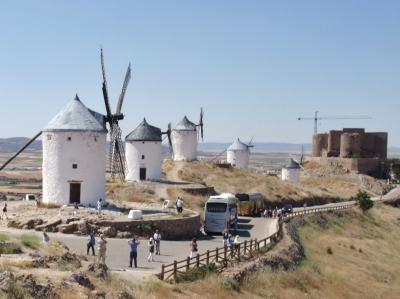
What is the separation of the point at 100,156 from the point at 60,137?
7.38 ft

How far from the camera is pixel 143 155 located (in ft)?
154

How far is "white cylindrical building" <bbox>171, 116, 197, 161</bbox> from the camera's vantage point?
192ft

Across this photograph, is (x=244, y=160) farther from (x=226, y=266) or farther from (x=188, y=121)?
(x=226, y=266)

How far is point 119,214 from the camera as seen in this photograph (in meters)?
29.3

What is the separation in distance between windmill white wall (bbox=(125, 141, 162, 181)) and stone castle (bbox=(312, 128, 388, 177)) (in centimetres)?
3336

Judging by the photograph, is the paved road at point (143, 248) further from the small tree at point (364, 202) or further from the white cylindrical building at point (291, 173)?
the white cylindrical building at point (291, 173)

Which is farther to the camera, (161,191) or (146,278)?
(161,191)

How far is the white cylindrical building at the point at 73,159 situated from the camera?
3083 centimetres

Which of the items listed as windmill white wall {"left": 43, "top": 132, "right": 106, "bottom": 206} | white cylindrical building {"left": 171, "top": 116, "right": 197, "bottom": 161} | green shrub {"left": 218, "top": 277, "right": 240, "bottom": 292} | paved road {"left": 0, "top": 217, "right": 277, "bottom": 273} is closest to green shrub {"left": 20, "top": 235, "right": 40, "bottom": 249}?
paved road {"left": 0, "top": 217, "right": 277, "bottom": 273}

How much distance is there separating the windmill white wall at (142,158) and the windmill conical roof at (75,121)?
14271 mm

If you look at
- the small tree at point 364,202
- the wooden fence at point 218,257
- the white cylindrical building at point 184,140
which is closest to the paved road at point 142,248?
the wooden fence at point 218,257

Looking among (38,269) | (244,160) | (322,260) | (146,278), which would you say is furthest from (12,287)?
(244,160)

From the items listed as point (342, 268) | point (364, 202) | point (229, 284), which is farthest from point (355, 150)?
point (229, 284)

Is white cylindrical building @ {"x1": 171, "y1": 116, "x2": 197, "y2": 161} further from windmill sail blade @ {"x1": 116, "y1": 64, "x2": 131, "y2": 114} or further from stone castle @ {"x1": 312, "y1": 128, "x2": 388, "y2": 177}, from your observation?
stone castle @ {"x1": 312, "y1": 128, "x2": 388, "y2": 177}
